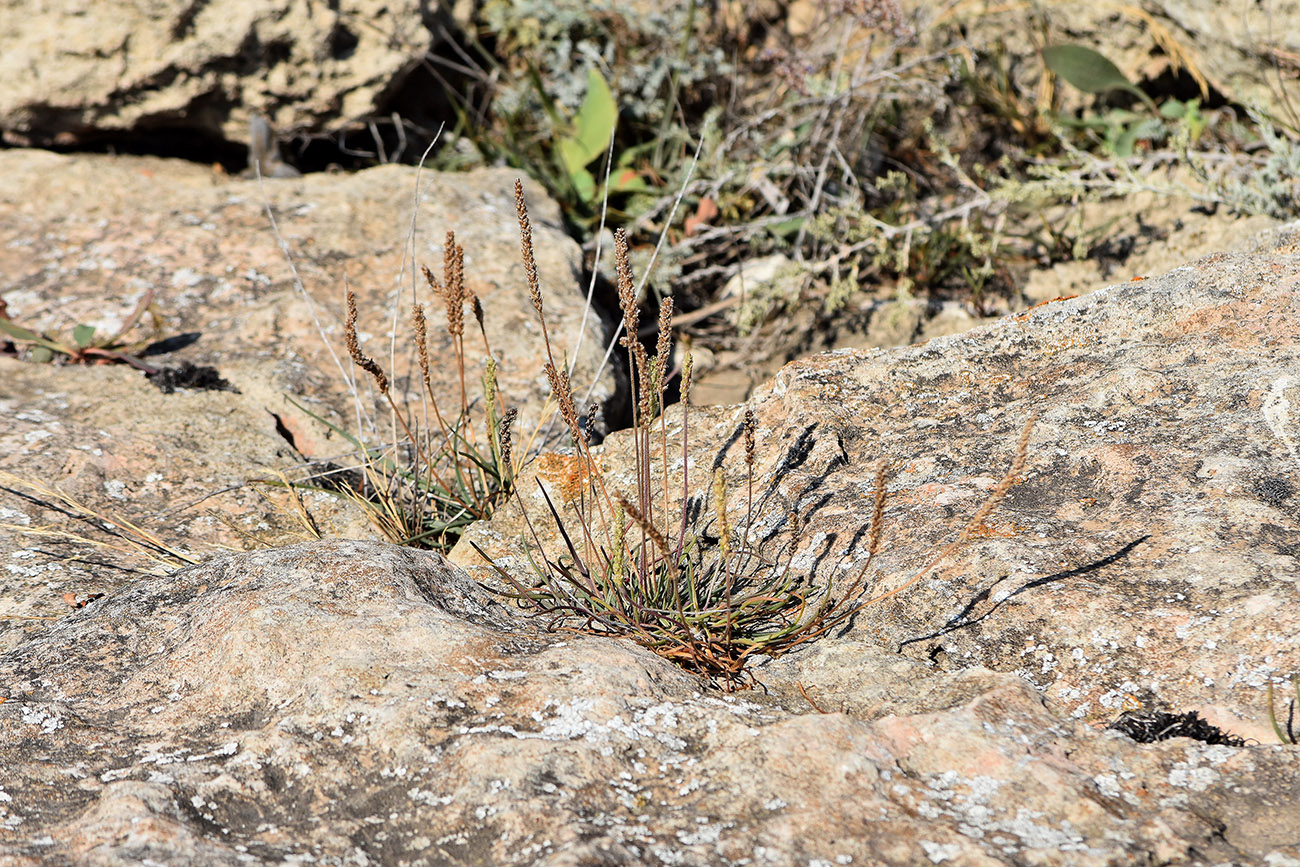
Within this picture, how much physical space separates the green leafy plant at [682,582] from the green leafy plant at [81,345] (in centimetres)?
155

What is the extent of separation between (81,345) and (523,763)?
2221mm

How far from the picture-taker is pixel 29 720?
149 centimetres

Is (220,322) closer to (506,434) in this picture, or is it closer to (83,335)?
(83,335)

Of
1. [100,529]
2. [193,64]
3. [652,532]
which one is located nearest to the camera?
[652,532]

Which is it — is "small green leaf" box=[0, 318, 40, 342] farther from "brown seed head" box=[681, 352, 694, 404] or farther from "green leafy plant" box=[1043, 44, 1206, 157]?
"green leafy plant" box=[1043, 44, 1206, 157]

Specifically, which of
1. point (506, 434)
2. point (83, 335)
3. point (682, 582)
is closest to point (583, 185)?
point (83, 335)

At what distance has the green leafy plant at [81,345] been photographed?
2801mm

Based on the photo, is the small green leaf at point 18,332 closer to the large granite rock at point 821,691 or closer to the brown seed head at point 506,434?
the large granite rock at point 821,691

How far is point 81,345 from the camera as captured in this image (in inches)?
112

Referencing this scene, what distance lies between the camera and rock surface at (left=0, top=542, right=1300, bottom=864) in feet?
3.99

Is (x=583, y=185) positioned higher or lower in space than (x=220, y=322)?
higher

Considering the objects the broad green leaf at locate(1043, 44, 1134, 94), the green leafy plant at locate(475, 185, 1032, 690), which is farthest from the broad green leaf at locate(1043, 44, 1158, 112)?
the green leafy plant at locate(475, 185, 1032, 690)

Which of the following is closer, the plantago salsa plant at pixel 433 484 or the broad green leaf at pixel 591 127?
the plantago salsa plant at pixel 433 484

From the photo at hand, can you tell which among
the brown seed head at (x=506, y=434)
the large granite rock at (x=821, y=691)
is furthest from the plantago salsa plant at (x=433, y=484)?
the large granite rock at (x=821, y=691)
